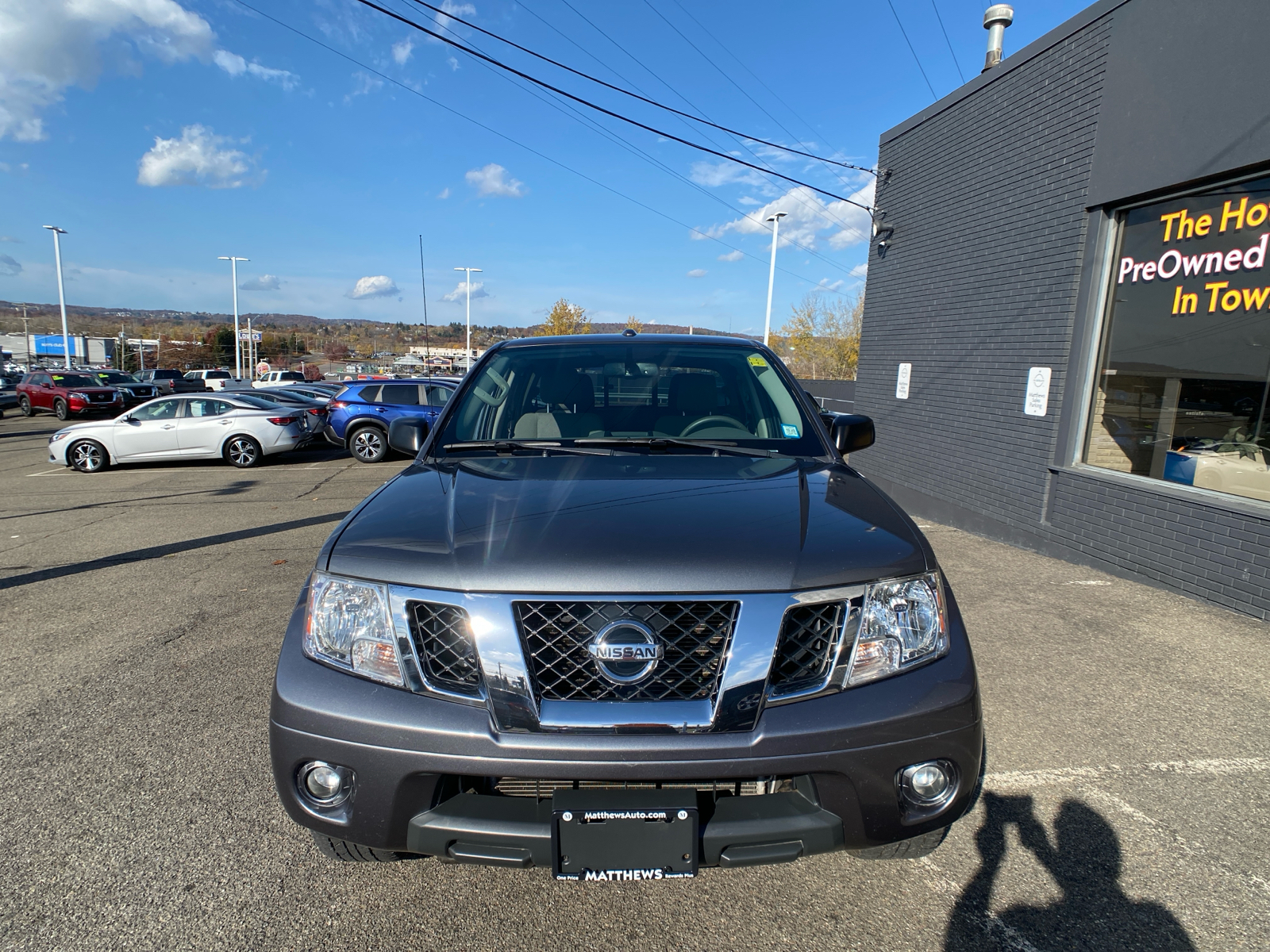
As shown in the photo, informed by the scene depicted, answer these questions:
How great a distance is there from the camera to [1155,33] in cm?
574

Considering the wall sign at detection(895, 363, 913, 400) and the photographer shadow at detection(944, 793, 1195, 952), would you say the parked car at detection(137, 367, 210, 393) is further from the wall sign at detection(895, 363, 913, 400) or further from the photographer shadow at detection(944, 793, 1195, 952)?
the photographer shadow at detection(944, 793, 1195, 952)

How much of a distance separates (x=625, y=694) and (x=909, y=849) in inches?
38.9

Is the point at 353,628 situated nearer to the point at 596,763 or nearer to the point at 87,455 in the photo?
the point at 596,763

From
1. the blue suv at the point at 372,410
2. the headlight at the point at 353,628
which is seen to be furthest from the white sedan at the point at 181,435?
the headlight at the point at 353,628

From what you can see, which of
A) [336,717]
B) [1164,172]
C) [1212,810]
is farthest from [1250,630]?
[336,717]

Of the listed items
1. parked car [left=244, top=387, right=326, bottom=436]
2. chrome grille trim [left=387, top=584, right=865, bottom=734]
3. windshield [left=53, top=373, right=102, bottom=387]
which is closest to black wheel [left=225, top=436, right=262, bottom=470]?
parked car [left=244, top=387, right=326, bottom=436]

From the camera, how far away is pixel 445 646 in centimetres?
185

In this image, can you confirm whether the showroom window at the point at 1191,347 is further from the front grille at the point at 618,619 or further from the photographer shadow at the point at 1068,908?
the front grille at the point at 618,619

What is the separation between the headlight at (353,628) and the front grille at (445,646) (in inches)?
2.6

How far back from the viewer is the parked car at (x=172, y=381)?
3698 cm

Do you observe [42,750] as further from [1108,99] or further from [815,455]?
[1108,99]

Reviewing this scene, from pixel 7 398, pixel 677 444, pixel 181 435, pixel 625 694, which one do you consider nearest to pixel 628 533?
pixel 625 694

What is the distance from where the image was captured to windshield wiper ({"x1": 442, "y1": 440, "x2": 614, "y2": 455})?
2.83 m

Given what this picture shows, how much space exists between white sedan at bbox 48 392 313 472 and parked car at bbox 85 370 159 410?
1551cm
